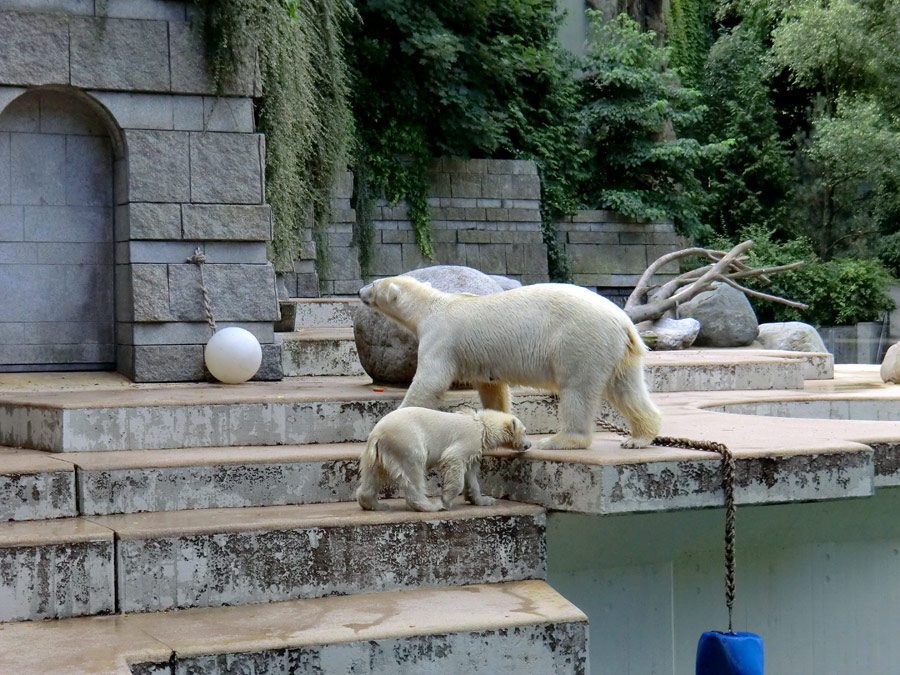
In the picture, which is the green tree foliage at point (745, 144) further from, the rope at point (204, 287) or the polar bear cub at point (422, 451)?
the polar bear cub at point (422, 451)

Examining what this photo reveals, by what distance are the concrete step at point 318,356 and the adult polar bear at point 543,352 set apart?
Answer: 2.72 meters

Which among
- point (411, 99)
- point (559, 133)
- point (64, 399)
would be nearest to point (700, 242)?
point (559, 133)

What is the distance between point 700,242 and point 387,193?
8.74 meters

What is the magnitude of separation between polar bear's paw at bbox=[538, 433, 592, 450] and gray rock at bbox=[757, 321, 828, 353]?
989cm

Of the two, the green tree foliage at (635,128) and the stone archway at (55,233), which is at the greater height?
the green tree foliage at (635,128)

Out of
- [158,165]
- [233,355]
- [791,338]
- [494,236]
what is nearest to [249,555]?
[233,355]

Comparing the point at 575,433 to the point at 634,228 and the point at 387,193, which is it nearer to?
the point at 387,193

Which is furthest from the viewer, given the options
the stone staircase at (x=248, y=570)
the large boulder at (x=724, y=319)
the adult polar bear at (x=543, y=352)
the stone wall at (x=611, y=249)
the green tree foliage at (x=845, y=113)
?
the green tree foliage at (x=845, y=113)

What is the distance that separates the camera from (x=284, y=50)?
7398mm

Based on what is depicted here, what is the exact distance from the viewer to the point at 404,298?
15.8ft

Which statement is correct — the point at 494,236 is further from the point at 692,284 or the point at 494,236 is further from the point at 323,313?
the point at 323,313

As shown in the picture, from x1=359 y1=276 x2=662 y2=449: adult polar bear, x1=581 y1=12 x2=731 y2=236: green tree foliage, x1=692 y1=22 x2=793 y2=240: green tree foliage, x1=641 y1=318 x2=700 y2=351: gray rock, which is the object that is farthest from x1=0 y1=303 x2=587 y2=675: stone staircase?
x1=692 y1=22 x2=793 y2=240: green tree foliage

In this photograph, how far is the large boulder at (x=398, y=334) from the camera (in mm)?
5508

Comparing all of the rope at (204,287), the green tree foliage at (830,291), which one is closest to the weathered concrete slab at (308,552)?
the rope at (204,287)
